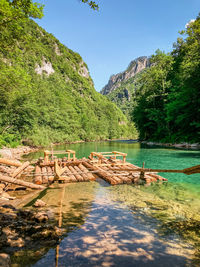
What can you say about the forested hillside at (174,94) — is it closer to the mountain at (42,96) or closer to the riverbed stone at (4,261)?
the mountain at (42,96)

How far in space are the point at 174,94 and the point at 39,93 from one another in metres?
39.1

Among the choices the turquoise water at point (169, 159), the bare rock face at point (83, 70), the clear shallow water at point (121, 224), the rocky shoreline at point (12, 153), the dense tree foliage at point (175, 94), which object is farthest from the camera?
→ the bare rock face at point (83, 70)

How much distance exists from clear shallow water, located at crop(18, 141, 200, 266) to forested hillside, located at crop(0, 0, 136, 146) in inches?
474

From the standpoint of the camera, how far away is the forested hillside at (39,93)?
558 inches

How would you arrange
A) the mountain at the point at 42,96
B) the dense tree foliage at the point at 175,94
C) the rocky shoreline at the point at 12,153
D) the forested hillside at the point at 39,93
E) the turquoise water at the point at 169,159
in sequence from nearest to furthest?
the turquoise water at the point at 169,159 < the forested hillside at the point at 39,93 < the rocky shoreline at the point at 12,153 < the mountain at the point at 42,96 < the dense tree foliage at the point at 175,94

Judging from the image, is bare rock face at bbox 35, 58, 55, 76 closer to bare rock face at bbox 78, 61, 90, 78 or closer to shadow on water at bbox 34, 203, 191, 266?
bare rock face at bbox 78, 61, 90, 78

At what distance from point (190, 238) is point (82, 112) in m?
88.3

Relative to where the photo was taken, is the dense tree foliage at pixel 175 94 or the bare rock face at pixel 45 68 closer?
the dense tree foliage at pixel 175 94

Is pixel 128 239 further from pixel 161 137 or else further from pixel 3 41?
pixel 161 137

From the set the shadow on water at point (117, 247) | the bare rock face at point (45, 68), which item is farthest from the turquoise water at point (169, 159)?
the bare rock face at point (45, 68)

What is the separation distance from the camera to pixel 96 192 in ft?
27.5

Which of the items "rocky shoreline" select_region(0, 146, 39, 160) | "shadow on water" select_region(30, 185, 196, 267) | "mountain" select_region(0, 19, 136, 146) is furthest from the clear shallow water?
"mountain" select_region(0, 19, 136, 146)

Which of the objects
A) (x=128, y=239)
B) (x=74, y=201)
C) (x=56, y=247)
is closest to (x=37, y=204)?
(x=74, y=201)

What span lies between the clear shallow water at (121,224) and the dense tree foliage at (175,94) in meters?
24.8
